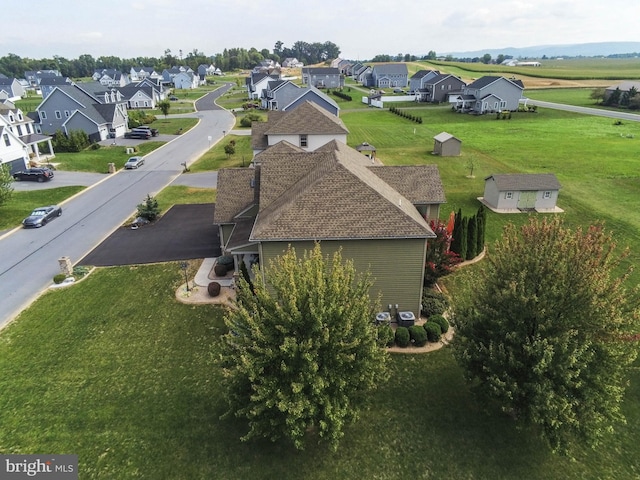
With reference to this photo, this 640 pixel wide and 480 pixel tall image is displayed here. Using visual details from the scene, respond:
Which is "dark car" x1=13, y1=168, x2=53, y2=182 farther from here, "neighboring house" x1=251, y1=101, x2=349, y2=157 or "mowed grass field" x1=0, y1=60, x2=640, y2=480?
"mowed grass field" x1=0, y1=60, x2=640, y2=480

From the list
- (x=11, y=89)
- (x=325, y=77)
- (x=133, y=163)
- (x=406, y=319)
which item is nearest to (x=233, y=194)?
(x=406, y=319)

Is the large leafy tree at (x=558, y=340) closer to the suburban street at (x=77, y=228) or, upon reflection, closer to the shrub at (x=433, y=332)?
the shrub at (x=433, y=332)

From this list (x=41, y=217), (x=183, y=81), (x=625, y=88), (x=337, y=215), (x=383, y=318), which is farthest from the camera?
(x=183, y=81)

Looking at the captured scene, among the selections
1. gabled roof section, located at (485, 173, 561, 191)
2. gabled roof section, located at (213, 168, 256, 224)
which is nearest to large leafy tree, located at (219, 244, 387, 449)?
gabled roof section, located at (213, 168, 256, 224)

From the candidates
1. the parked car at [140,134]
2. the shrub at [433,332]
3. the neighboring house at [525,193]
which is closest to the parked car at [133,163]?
the parked car at [140,134]

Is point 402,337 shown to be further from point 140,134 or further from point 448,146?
point 140,134

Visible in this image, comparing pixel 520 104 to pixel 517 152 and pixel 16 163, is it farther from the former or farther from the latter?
pixel 16 163
